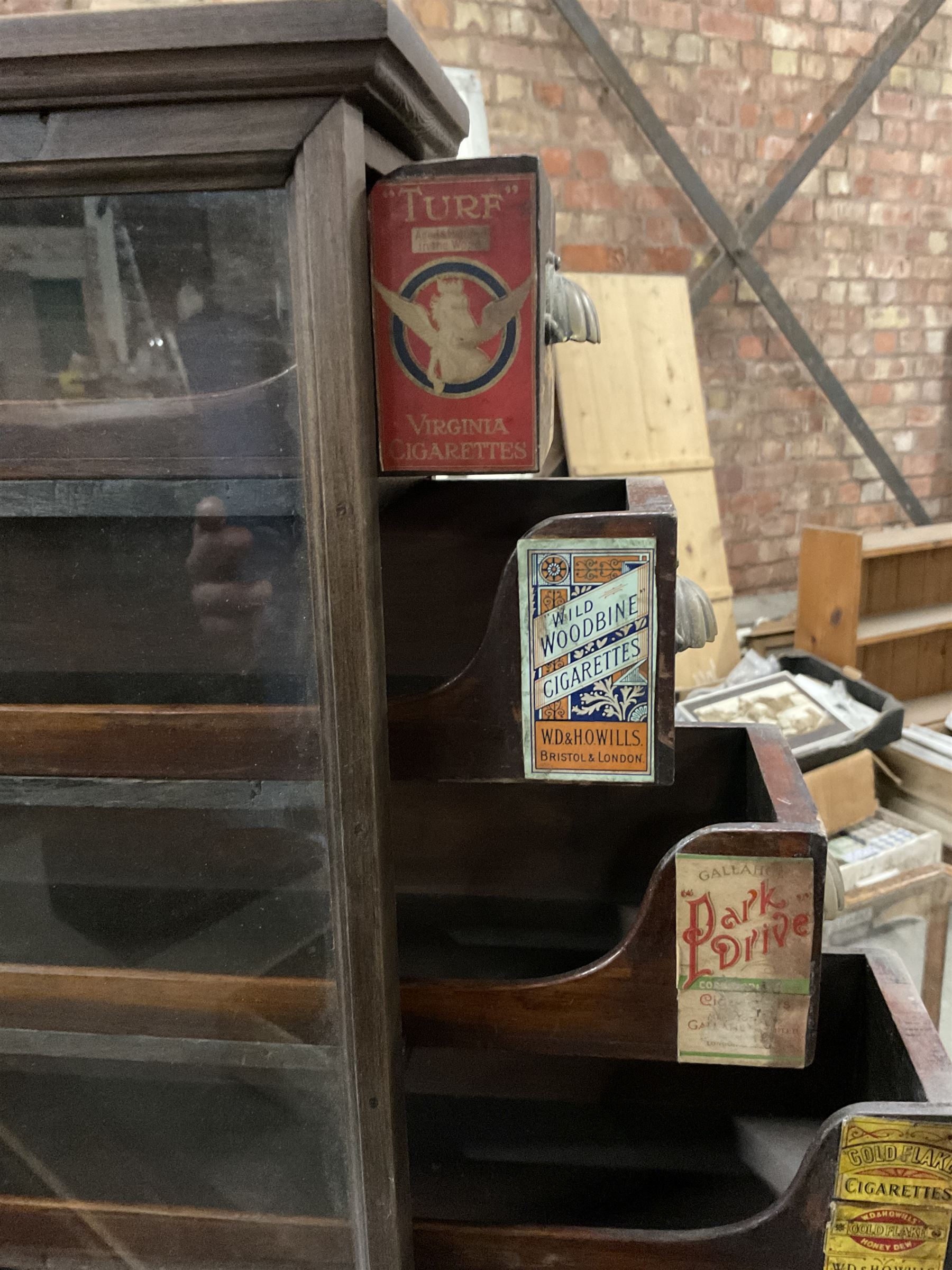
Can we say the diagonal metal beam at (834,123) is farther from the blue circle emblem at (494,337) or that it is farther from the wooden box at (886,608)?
the blue circle emblem at (494,337)

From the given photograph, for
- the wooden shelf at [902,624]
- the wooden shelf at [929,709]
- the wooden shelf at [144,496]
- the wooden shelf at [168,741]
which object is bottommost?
the wooden shelf at [929,709]

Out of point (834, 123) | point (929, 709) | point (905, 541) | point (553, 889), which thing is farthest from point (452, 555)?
point (834, 123)

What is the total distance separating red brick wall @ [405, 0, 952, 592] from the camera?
2.67 metres

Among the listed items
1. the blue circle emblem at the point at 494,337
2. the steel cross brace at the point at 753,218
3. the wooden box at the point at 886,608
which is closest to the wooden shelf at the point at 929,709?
the wooden box at the point at 886,608

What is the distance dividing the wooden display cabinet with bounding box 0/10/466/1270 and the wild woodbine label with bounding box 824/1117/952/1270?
1.03 ft

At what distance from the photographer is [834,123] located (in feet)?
9.59

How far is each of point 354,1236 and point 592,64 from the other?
9.56ft

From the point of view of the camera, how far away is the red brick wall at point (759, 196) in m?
2.67

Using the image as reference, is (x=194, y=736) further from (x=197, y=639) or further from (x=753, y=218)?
(x=753, y=218)

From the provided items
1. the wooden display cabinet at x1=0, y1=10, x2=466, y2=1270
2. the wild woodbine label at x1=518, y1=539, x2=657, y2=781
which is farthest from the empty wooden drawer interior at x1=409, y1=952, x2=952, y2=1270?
the wild woodbine label at x1=518, y1=539, x2=657, y2=781

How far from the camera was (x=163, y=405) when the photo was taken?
570 millimetres

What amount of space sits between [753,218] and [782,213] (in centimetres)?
20

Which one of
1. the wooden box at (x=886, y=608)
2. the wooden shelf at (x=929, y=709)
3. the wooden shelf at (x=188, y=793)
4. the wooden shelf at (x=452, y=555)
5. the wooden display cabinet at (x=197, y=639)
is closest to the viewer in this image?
the wooden display cabinet at (x=197, y=639)

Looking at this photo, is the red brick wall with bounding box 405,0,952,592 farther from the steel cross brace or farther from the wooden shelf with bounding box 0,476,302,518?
the wooden shelf with bounding box 0,476,302,518
